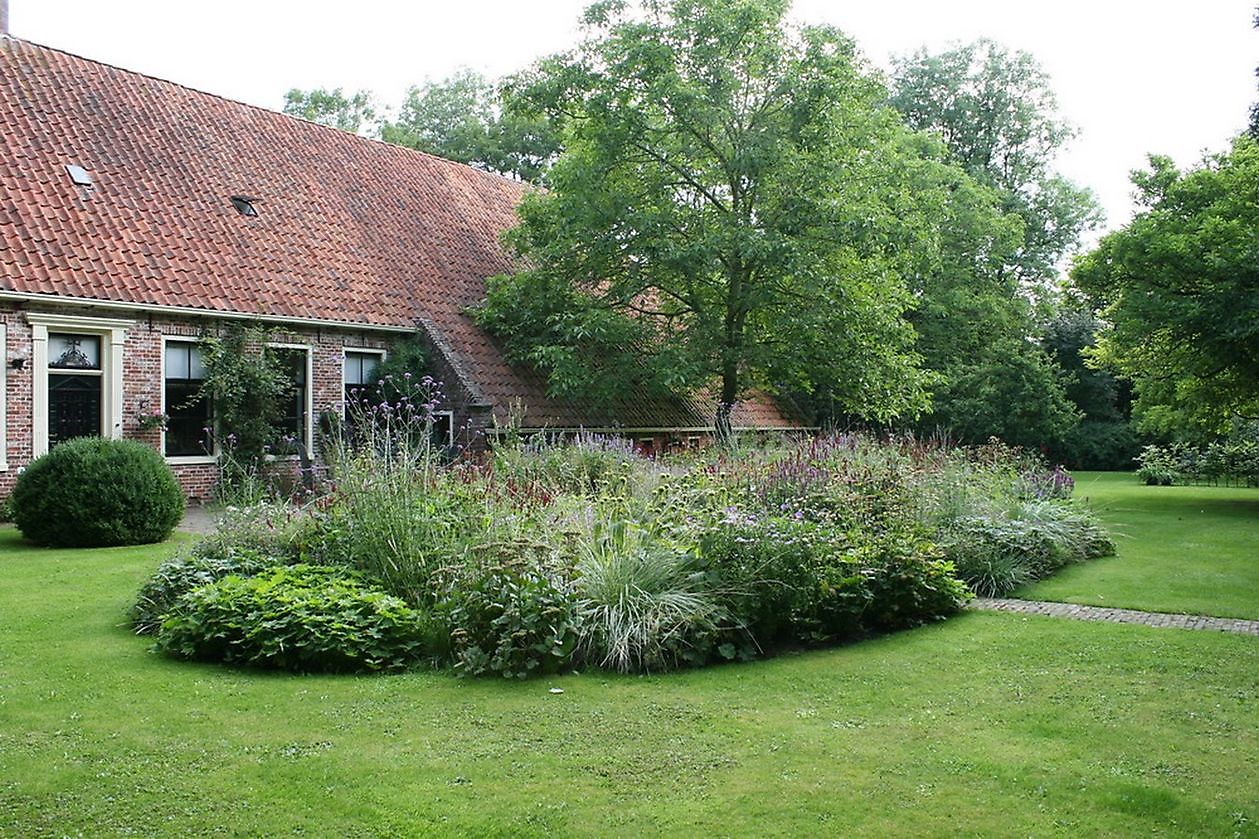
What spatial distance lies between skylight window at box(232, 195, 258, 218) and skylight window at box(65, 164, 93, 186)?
260 centimetres

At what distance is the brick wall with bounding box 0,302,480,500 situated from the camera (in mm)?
14805

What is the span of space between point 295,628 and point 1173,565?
377 inches

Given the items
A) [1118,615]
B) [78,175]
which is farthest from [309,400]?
[1118,615]

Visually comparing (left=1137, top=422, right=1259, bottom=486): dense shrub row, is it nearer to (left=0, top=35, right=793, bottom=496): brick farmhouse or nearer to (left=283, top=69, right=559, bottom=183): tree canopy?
(left=0, top=35, right=793, bottom=496): brick farmhouse

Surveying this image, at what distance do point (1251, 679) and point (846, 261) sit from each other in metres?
14.1

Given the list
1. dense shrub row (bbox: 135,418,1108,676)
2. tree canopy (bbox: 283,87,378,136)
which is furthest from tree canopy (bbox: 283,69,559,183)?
dense shrub row (bbox: 135,418,1108,676)

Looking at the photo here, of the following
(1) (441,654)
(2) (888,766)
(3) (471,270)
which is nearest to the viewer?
(2) (888,766)

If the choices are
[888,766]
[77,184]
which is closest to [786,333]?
[77,184]

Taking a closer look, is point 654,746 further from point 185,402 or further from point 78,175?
point 78,175

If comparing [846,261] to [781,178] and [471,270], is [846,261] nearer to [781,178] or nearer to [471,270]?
[781,178]

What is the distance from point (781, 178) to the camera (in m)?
19.6

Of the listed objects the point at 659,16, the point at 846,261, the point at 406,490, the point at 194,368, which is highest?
the point at 659,16

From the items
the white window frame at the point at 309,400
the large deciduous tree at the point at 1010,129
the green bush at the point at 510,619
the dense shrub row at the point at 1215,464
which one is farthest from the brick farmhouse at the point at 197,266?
the large deciduous tree at the point at 1010,129

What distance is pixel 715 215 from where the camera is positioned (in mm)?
19844
